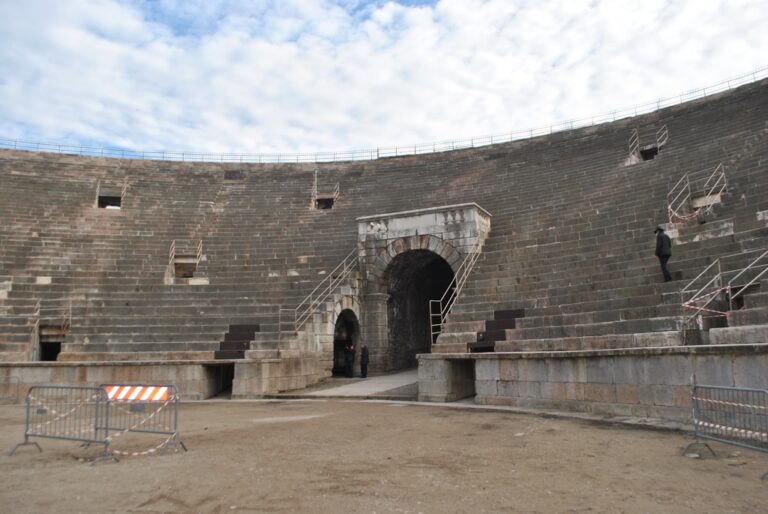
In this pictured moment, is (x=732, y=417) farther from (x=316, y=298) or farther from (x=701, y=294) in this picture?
(x=316, y=298)

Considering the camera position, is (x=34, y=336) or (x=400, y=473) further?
(x=34, y=336)

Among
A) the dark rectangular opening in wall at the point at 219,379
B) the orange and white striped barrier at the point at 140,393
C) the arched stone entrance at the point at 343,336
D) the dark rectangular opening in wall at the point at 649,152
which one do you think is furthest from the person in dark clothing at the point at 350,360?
the dark rectangular opening in wall at the point at 649,152

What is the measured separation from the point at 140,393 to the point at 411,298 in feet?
46.0

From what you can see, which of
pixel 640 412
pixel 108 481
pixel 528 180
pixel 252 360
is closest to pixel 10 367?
pixel 252 360

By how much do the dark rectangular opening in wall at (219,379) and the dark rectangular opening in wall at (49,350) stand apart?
4.98 metres

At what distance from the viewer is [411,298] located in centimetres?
2138

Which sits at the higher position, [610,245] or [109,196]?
[109,196]

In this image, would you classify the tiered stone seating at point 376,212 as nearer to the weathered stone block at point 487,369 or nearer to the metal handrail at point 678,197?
the metal handrail at point 678,197

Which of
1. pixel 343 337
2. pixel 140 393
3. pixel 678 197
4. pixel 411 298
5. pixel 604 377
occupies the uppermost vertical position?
pixel 678 197

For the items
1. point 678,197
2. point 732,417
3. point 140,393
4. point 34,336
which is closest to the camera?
point 732,417

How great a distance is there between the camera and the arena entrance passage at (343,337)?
18.8 m

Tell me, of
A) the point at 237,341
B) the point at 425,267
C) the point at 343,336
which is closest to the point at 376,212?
the point at 425,267

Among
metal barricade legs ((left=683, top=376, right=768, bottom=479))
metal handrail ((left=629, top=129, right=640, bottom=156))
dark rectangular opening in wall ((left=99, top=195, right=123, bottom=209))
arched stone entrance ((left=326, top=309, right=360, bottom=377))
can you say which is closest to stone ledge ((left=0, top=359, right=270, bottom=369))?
arched stone entrance ((left=326, top=309, right=360, bottom=377))

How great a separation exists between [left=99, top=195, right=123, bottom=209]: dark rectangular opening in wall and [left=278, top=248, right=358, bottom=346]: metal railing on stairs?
10461mm
